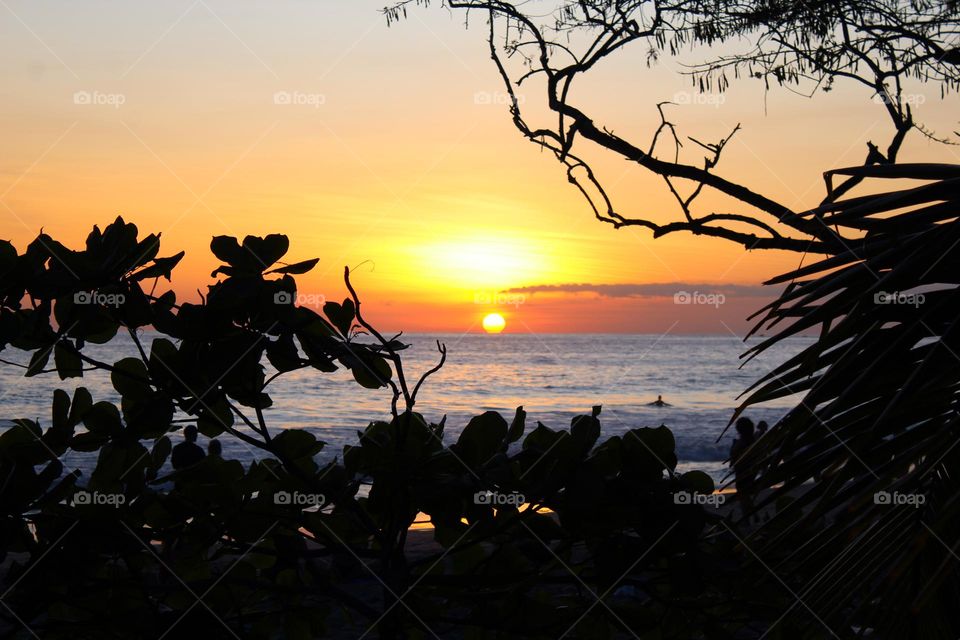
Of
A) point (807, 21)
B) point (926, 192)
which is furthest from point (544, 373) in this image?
point (926, 192)

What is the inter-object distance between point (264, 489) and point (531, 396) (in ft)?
128

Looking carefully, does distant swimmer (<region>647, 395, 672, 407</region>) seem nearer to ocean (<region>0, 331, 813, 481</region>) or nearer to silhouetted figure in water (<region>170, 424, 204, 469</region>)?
ocean (<region>0, 331, 813, 481</region>)

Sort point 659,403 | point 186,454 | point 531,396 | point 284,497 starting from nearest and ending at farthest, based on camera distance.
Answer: point 284,497, point 186,454, point 659,403, point 531,396

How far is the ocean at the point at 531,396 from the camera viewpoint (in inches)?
1059

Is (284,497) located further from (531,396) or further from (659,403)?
Answer: (531,396)

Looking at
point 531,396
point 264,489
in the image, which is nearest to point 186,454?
point 264,489

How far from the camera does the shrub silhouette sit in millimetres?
1797

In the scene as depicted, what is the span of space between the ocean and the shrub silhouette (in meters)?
12.5

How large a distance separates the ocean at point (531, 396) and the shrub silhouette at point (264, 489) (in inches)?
494

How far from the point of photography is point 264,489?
6.31ft

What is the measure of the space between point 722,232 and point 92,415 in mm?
3000

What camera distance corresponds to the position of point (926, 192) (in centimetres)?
122

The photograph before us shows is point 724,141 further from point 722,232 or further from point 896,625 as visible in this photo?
point 896,625

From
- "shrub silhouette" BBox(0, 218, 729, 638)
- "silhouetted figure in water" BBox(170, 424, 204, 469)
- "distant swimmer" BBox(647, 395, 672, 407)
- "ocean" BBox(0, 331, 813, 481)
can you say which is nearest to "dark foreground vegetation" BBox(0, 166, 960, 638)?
"shrub silhouette" BBox(0, 218, 729, 638)
